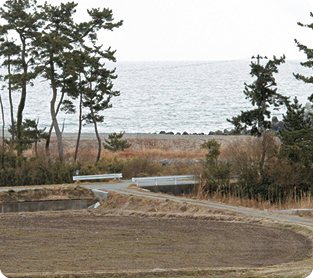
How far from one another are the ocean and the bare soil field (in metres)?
68.5

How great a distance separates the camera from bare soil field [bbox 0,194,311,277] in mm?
13445

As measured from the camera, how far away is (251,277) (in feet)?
38.8

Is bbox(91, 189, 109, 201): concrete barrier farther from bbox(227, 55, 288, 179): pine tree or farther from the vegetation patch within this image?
bbox(227, 55, 288, 179): pine tree

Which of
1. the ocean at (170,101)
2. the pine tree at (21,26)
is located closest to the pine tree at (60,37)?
the pine tree at (21,26)

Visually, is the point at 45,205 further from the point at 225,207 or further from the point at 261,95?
the point at 261,95

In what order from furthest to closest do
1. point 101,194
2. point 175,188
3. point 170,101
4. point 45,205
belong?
point 170,101, point 175,188, point 101,194, point 45,205

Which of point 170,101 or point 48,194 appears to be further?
point 170,101

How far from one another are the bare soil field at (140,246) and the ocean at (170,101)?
68.5m

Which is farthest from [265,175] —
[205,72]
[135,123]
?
[205,72]

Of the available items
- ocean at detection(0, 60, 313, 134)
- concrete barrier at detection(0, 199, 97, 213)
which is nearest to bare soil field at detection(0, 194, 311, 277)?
concrete barrier at detection(0, 199, 97, 213)

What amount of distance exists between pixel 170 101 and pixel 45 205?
334 ft

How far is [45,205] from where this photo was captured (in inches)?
1146

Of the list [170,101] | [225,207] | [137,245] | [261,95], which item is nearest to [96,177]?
[261,95]

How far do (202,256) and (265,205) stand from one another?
41.7 feet
